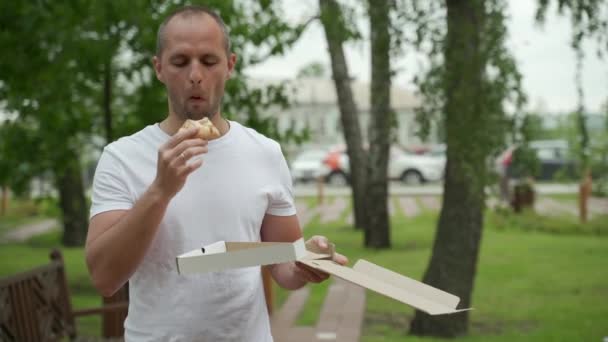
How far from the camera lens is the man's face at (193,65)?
223 centimetres

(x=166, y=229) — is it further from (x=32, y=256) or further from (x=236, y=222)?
(x=32, y=256)

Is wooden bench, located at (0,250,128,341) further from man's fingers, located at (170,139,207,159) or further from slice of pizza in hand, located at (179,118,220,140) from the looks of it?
man's fingers, located at (170,139,207,159)

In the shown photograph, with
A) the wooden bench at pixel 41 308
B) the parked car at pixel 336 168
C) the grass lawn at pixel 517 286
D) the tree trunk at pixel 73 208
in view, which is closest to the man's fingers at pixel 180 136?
the wooden bench at pixel 41 308

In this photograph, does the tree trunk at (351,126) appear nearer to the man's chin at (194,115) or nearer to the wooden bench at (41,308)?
the wooden bench at (41,308)

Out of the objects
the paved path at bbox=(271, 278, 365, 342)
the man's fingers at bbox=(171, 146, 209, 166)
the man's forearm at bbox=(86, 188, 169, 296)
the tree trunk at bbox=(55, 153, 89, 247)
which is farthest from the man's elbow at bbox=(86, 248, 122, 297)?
the tree trunk at bbox=(55, 153, 89, 247)

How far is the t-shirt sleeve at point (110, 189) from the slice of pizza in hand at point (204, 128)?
0.26m

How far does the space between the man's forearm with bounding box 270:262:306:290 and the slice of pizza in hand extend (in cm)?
46

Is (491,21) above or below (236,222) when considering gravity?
above

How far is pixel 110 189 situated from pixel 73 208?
1345 cm

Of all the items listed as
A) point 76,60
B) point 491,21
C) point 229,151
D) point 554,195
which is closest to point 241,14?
point 76,60

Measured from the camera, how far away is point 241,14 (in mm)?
9172

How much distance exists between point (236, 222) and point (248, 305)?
0.79ft

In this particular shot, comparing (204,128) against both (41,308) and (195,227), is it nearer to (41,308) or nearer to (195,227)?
(195,227)

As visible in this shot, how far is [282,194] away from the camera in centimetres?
245
